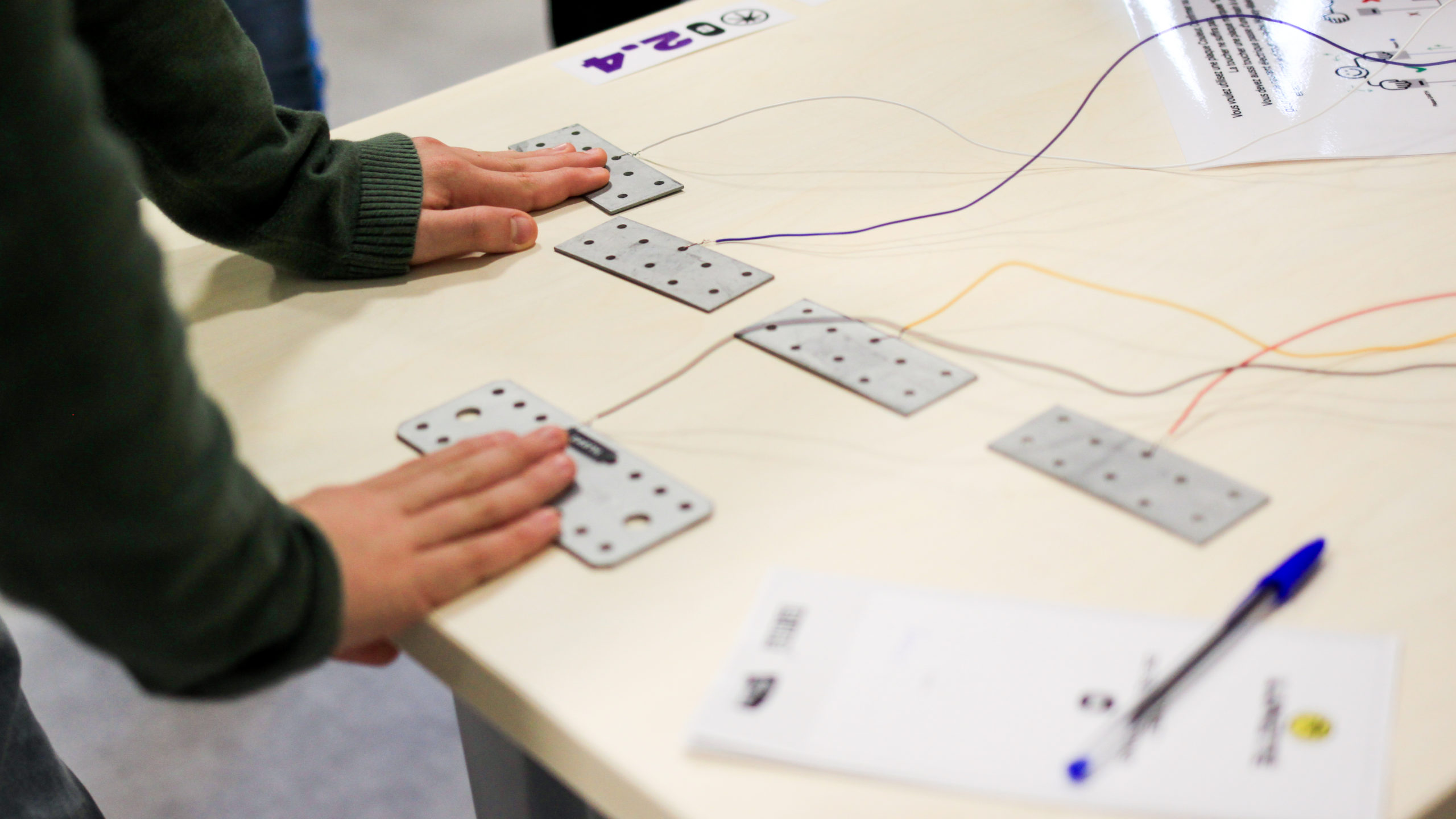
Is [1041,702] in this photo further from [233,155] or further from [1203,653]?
[233,155]

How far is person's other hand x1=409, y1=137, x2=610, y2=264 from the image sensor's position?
88 cm

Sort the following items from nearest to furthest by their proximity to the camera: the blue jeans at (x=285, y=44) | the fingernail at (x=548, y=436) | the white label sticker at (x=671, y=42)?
the fingernail at (x=548, y=436) < the white label sticker at (x=671, y=42) < the blue jeans at (x=285, y=44)

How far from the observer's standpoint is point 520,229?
35.5 inches

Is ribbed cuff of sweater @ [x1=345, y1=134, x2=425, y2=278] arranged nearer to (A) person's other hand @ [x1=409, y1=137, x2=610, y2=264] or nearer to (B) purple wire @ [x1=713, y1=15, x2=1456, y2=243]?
(A) person's other hand @ [x1=409, y1=137, x2=610, y2=264]

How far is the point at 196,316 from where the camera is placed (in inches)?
33.3

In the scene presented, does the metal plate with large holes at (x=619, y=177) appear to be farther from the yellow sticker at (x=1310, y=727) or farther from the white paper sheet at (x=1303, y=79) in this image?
the yellow sticker at (x=1310, y=727)

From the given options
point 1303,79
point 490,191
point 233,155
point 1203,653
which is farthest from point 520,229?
point 1303,79

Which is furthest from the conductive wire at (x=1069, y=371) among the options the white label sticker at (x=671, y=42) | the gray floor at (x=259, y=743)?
the gray floor at (x=259, y=743)

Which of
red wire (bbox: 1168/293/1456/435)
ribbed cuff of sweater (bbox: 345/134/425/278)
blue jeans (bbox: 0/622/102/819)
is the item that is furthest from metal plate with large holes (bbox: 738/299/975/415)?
blue jeans (bbox: 0/622/102/819)

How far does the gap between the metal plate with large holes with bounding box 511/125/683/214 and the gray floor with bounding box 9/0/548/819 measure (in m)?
0.70

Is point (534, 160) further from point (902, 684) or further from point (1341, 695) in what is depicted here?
point (1341, 695)

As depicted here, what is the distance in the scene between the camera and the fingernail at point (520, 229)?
0.90 meters

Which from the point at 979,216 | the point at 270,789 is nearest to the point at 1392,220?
the point at 979,216

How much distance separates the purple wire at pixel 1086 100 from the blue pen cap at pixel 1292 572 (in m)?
0.41
